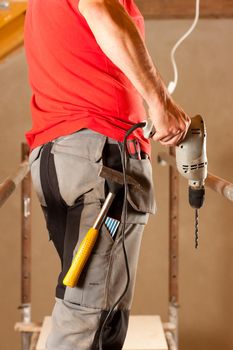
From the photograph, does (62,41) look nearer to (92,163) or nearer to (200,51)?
(92,163)

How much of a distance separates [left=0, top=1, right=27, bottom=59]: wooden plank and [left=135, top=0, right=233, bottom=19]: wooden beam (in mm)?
758

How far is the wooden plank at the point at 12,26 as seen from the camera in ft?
10.0

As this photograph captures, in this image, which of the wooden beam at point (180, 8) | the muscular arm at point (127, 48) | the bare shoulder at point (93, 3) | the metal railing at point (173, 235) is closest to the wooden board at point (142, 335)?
the metal railing at point (173, 235)

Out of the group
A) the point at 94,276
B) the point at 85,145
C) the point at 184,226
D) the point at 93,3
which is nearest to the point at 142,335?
the point at 184,226

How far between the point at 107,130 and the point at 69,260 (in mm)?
293

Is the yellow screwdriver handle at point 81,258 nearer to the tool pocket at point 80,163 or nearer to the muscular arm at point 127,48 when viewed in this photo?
the tool pocket at point 80,163

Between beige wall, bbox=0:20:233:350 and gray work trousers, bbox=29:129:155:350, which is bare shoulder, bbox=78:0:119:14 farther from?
beige wall, bbox=0:20:233:350

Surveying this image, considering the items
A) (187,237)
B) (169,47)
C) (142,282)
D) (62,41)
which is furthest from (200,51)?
(62,41)

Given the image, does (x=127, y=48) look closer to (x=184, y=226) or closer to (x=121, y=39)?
(x=121, y=39)

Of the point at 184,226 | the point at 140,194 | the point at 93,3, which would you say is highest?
the point at 93,3

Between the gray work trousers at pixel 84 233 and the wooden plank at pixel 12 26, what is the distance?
1.82m

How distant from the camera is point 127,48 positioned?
123 centimetres

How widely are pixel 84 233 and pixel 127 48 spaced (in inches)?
16.0

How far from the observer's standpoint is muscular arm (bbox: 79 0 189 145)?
4.01 ft
